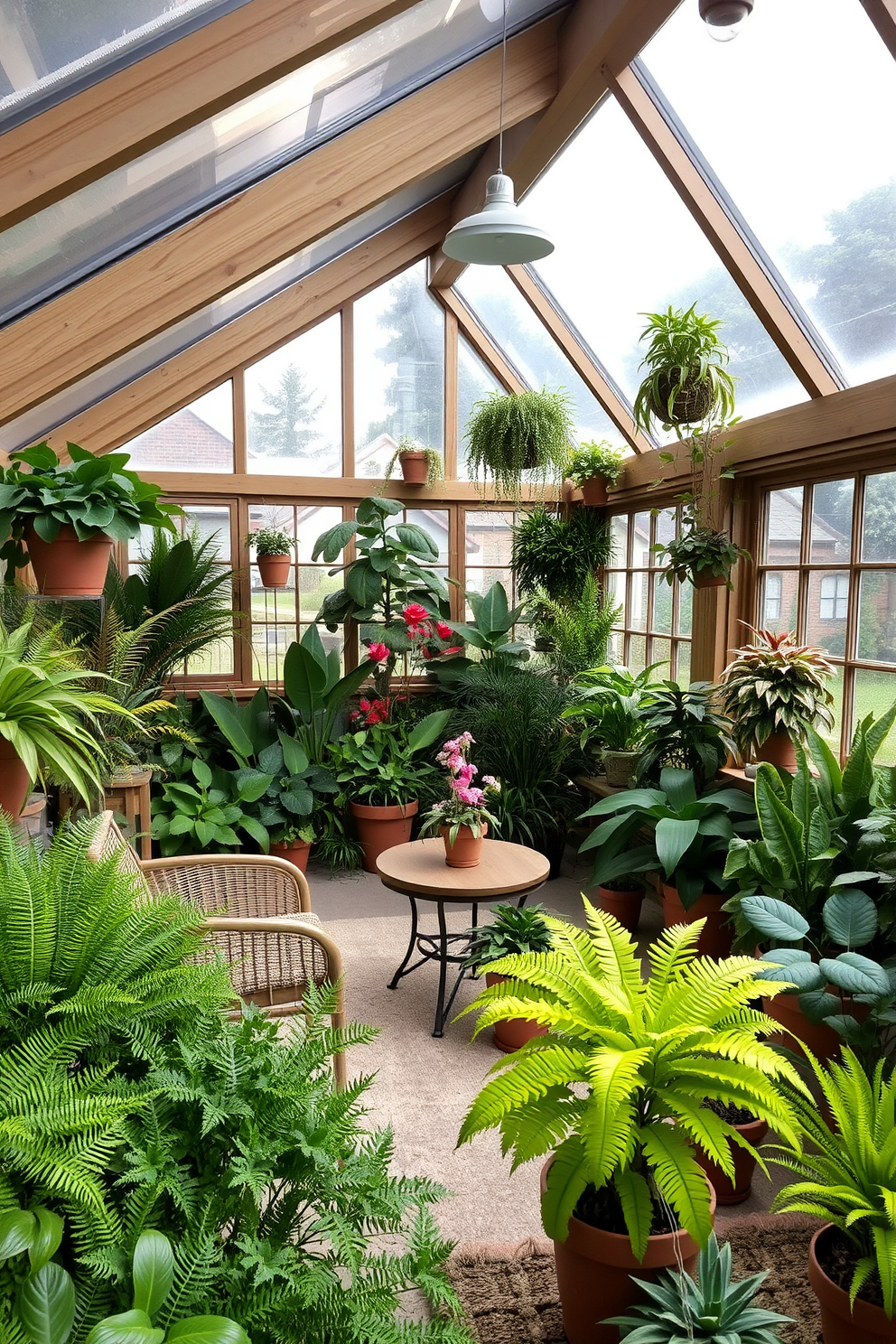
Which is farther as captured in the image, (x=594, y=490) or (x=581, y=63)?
(x=594, y=490)

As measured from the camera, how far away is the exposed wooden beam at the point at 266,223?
2.91 m

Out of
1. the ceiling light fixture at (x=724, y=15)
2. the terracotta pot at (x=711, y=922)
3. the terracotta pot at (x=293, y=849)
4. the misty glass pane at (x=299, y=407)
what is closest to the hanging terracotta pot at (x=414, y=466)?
the misty glass pane at (x=299, y=407)

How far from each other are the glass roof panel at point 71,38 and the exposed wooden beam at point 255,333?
259cm

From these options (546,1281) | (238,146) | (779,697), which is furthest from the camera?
(779,697)

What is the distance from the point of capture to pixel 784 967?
2.20m

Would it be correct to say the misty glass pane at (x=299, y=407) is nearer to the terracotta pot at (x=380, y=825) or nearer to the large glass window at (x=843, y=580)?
the terracotta pot at (x=380, y=825)

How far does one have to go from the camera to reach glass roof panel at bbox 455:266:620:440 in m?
5.31

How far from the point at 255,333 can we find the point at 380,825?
2.87 metres

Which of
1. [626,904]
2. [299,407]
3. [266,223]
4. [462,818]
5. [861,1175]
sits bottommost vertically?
[626,904]

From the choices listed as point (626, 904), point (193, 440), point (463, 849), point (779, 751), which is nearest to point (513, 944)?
point (463, 849)

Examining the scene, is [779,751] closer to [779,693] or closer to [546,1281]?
[779,693]

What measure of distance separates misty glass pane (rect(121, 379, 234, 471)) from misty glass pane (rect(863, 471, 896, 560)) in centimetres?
368

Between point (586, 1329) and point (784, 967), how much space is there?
93 cm

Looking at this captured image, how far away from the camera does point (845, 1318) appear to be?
5.11ft
